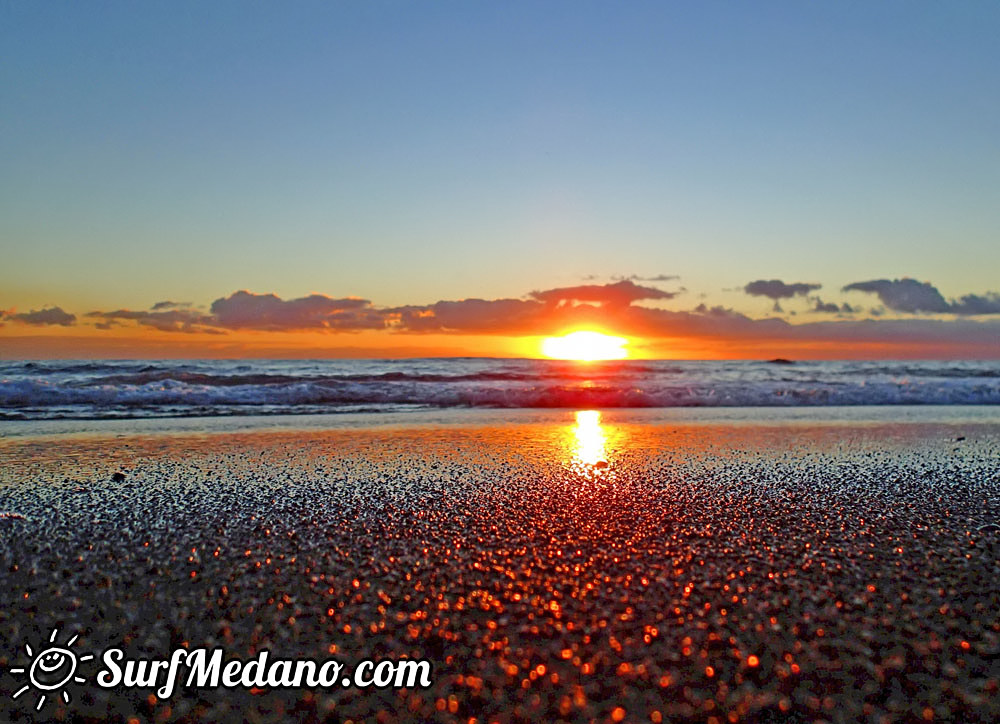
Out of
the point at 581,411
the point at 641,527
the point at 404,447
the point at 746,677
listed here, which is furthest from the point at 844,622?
the point at 581,411

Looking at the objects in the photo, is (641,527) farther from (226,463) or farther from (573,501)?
(226,463)

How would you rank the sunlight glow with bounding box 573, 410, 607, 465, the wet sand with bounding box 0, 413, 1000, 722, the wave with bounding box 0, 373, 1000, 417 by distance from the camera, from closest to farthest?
the wet sand with bounding box 0, 413, 1000, 722 → the sunlight glow with bounding box 573, 410, 607, 465 → the wave with bounding box 0, 373, 1000, 417

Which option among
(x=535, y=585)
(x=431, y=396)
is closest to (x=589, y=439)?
(x=535, y=585)

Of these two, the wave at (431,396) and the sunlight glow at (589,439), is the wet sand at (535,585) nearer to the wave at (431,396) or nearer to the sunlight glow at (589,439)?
the sunlight glow at (589,439)

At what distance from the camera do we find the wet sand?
73.6 inches

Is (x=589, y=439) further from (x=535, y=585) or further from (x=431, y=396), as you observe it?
(x=431, y=396)

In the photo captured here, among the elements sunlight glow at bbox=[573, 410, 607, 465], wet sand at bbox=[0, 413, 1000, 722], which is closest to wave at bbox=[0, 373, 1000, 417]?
sunlight glow at bbox=[573, 410, 607, 465]

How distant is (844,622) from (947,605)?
540 mm

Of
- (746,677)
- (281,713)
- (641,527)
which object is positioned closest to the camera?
(281,713)

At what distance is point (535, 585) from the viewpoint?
271 centimetres

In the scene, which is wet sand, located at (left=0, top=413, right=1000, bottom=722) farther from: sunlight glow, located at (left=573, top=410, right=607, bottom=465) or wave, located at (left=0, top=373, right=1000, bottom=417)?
wave, located at (left=0, top=373, right=1000, bottom=417)

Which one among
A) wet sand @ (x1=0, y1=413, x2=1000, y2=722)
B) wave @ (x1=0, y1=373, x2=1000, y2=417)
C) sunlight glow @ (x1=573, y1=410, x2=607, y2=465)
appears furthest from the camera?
wave @ (x1=0, y1=373, x2=1000, y2=417)

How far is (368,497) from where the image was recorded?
4.55 m

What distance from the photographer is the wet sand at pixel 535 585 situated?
73.6 inches
